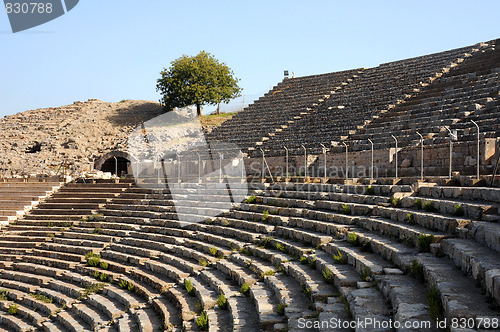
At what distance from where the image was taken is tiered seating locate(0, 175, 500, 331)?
5.71 meters

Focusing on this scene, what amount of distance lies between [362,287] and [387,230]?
229 centimetres

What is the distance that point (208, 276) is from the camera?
10.0m

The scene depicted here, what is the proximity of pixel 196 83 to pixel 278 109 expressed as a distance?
15.2 metres

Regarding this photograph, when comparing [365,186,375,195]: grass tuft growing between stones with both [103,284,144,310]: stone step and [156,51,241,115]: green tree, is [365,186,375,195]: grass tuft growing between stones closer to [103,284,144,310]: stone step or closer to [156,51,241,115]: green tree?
[103,284,144,310]: stone step

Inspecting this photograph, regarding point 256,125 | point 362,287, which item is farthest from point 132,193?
point 362,287

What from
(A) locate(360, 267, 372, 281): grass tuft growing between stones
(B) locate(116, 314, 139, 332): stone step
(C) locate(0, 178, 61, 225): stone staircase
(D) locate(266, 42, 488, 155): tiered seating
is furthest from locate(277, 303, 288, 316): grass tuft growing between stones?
(C) locate(0, 178, 61, 225): stone staircase

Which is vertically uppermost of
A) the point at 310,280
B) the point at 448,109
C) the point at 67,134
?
the point at 67,134

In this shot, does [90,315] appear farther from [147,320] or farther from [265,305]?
[265,305]

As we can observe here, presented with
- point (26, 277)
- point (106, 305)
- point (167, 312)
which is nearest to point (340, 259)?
point (167, 312)

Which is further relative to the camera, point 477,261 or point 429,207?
point 429,207

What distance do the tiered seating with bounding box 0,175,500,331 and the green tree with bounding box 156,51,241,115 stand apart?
2062cm

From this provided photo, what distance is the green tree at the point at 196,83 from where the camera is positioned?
127ft

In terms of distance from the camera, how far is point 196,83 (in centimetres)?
3891

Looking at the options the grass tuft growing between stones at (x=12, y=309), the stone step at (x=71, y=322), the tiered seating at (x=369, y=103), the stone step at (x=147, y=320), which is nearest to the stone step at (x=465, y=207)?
the stone step at (x=147, y=320)
